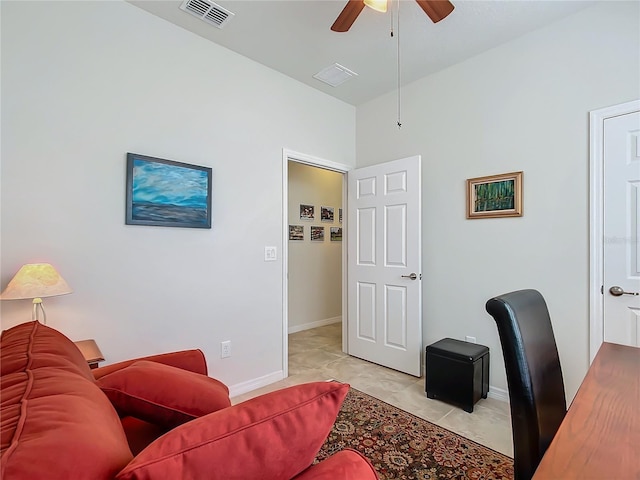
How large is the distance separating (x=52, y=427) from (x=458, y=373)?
2.51m

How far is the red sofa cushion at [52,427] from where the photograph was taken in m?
0.43

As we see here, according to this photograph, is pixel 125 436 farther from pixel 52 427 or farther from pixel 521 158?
pixel 521 158

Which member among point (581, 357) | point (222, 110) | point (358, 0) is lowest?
point (581, 357)

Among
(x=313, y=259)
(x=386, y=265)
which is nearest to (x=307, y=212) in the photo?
(x=313, y=259)

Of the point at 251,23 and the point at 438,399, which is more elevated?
the point at 251,23

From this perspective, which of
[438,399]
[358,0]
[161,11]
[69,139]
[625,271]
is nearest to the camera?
[358,0]

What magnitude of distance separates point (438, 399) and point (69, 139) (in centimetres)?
311

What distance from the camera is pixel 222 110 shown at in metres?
2.62

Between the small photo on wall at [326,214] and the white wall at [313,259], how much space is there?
52 millimetres

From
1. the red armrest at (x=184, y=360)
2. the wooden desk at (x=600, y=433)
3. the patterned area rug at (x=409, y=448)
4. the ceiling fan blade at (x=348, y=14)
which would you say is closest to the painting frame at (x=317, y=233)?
the patterned area rug at (x=409, y=448)

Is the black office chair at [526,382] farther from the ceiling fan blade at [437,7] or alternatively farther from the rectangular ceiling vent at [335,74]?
the rectangular ceiling vent at [335,74]

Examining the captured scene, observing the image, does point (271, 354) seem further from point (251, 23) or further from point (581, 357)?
point (251, 23)

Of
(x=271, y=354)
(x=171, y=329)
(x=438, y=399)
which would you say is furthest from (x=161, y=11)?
(x=438, y=399)

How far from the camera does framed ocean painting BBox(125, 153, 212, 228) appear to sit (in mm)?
2158
